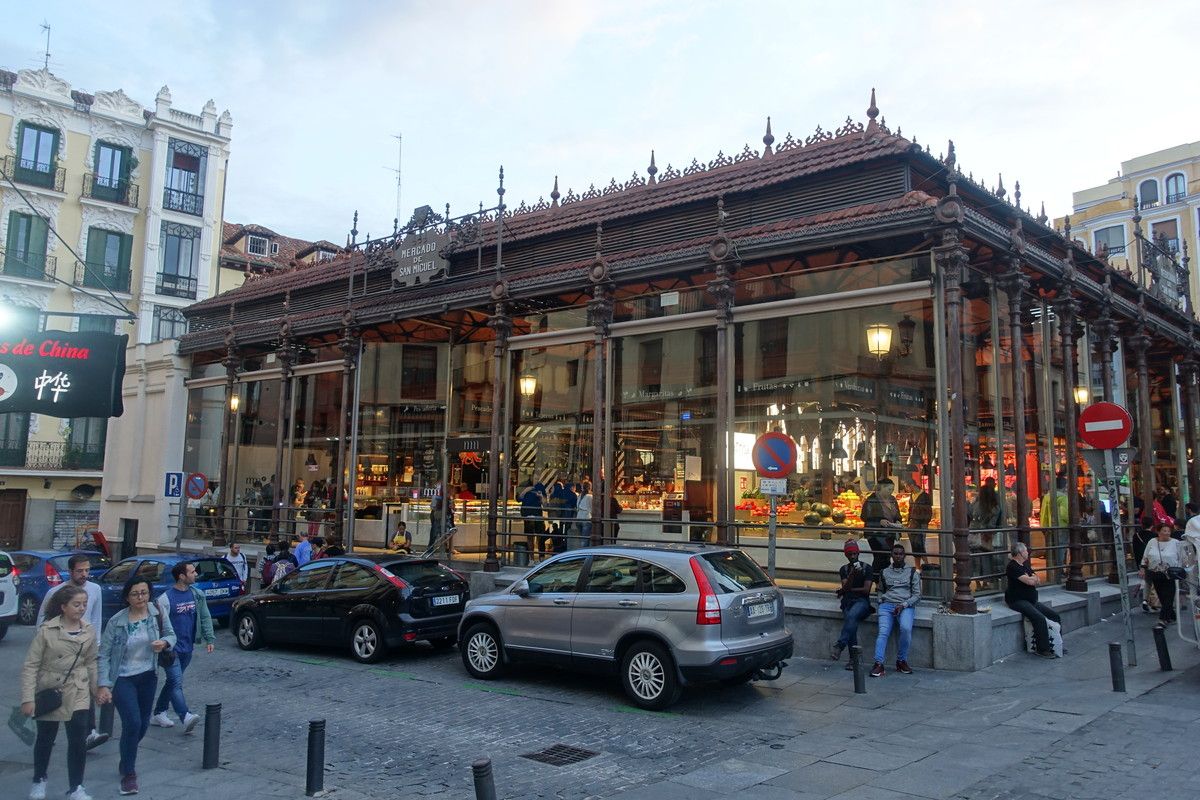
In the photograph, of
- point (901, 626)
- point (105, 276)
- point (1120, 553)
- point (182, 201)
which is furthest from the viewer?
point (182, 201)

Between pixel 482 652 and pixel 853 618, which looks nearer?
pixel 853 618

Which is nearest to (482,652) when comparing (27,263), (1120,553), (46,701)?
(46,701)

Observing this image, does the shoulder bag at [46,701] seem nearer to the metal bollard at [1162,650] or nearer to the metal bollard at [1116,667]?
the metal bollard at [1116,667]

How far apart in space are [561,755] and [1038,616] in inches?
288

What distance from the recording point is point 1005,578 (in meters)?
12.7

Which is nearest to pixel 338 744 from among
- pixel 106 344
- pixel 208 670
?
pixel 208 670

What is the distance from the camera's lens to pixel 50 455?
121ft

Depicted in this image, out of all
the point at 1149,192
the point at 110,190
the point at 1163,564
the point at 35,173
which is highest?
the point at 1149,192

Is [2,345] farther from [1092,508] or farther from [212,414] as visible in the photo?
[1092,508]

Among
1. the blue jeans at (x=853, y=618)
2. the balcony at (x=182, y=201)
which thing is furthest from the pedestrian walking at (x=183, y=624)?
the balcony at (x=182, y=201)

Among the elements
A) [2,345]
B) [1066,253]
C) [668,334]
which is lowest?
[2,345]

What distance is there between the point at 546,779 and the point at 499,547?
9.36m

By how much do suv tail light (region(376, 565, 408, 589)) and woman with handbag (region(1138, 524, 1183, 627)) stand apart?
456 inches

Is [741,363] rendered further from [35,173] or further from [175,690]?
[35,173]
